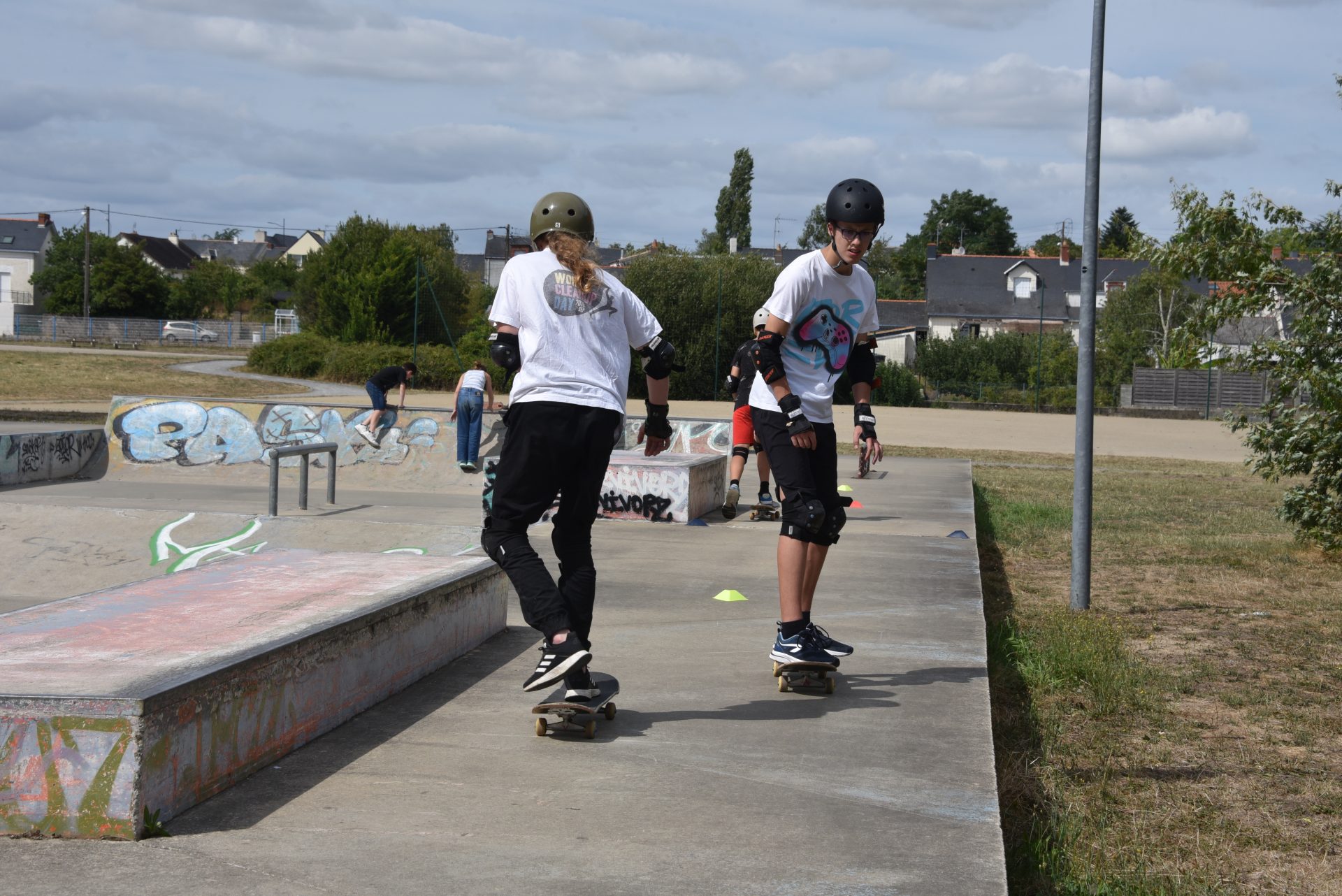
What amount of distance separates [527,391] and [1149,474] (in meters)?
17.0

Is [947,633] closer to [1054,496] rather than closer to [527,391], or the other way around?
[527,391]

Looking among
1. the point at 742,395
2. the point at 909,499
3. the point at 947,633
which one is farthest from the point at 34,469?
the point at 947,633

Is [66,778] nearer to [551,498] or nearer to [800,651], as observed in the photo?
[551,498]

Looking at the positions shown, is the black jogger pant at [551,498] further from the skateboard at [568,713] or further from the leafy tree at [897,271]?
the leafy tree at [897,271]

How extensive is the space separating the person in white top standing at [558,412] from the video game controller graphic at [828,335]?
82 centimetres

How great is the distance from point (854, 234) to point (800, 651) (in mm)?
1492

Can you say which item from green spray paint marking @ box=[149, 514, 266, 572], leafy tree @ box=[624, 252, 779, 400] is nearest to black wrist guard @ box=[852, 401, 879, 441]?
green spray paint marking @ box=[149, 514, 266, 572]

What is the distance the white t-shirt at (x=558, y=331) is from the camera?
3.73 meters

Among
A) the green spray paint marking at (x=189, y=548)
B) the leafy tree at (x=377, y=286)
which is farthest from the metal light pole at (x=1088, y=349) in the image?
the leafy tree at (x=377, y=286)

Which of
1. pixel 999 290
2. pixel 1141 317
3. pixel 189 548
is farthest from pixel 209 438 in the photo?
pixel 999 290

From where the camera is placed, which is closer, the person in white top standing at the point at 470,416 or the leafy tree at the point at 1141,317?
the person in white top standing at the point at 470,416

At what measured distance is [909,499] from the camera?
11.9 metres

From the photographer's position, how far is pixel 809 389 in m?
4.41

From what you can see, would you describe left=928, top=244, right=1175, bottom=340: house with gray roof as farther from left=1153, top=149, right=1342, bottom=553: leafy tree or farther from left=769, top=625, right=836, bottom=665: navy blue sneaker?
left=769, top=625, right=836, bottom=665: navy blue sneaker
